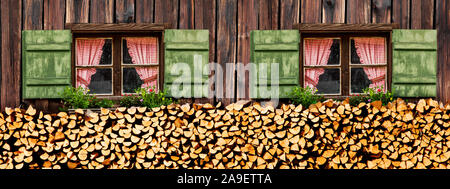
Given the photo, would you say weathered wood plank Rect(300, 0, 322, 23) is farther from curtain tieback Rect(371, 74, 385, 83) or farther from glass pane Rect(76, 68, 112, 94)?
glass pane Rect(76, 68, 112, 94)

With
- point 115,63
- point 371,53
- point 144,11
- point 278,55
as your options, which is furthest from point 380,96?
point 115,63

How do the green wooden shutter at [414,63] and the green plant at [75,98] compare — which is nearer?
the green plant at [75,98]

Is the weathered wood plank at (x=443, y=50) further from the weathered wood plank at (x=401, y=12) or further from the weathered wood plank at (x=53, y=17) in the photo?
the weathered wood plank at (x=53, y=17)

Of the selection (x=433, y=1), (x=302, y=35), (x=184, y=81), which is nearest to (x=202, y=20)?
(x=184, y=81)

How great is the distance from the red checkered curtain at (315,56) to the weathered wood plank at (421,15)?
1.14m

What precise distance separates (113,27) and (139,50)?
0.44 m

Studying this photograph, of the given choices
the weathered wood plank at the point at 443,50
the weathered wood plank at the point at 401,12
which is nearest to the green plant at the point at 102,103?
the weathered wood plank at the point at 401,12

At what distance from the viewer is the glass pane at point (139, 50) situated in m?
6.41

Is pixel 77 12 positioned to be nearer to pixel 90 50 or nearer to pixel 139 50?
pixel 90 50

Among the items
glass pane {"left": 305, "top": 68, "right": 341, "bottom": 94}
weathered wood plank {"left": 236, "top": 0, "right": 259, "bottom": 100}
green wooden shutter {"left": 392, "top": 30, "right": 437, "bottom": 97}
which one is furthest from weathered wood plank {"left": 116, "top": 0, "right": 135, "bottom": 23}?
green wooden shutter {"left": 392, "top": 30, "right": 437, "bottom": 97}

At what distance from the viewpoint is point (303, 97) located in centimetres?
621

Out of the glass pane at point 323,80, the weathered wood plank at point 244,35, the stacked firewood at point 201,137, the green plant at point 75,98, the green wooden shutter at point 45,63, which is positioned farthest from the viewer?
the glass pane at point 323,80

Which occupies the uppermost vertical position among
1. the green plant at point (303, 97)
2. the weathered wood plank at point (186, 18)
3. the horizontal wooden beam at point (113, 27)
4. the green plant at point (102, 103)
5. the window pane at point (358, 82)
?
the weathered wood plank at point (186, 18)

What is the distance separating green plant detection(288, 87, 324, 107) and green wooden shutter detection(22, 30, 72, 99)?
2852mm
